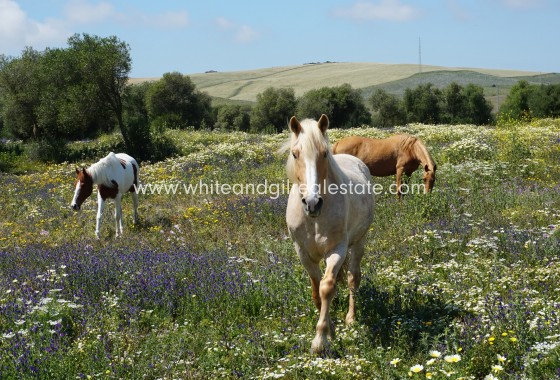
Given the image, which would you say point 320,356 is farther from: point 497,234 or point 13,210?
point 13,210

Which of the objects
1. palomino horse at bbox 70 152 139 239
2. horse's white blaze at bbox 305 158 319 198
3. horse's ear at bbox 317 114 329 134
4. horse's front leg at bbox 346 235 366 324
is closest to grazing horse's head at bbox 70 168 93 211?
palomino horse at bbox 70 152 139 239

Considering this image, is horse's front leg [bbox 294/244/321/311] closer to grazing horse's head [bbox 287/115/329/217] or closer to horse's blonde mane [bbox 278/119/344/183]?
grazing horse's head [bbox 287/115/329/217]

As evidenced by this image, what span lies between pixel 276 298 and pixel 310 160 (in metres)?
2.19

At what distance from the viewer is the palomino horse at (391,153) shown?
13086 millimetres

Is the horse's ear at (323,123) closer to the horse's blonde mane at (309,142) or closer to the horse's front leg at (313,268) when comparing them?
the horse's blonde mane at (309,142)

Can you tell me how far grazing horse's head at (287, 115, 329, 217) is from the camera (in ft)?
15.4

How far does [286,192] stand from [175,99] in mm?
44238

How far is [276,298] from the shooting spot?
627 centimetres

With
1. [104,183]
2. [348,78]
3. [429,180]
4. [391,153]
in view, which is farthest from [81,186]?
[348,78]

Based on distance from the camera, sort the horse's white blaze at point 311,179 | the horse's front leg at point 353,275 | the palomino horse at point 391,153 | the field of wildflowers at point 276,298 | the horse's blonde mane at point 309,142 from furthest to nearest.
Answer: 1. the palomino horse at point 391,153
2. the horse's front leg at point 353,275
3. the horse's blonde mane at point 309,142
4. the horse's white blaze at point 311,179
5. the field of wildflowers at point 276,298

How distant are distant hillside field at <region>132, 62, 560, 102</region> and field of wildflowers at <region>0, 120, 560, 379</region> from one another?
8145 centimetres

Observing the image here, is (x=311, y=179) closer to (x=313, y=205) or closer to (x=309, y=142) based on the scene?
(x=313, y=205)

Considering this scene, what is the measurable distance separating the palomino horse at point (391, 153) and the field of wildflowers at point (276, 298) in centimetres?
147

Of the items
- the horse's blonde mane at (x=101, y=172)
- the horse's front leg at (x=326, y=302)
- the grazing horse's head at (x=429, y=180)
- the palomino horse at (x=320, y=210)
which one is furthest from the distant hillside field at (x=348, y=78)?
the horse's front leg at (x=326, y=302)
